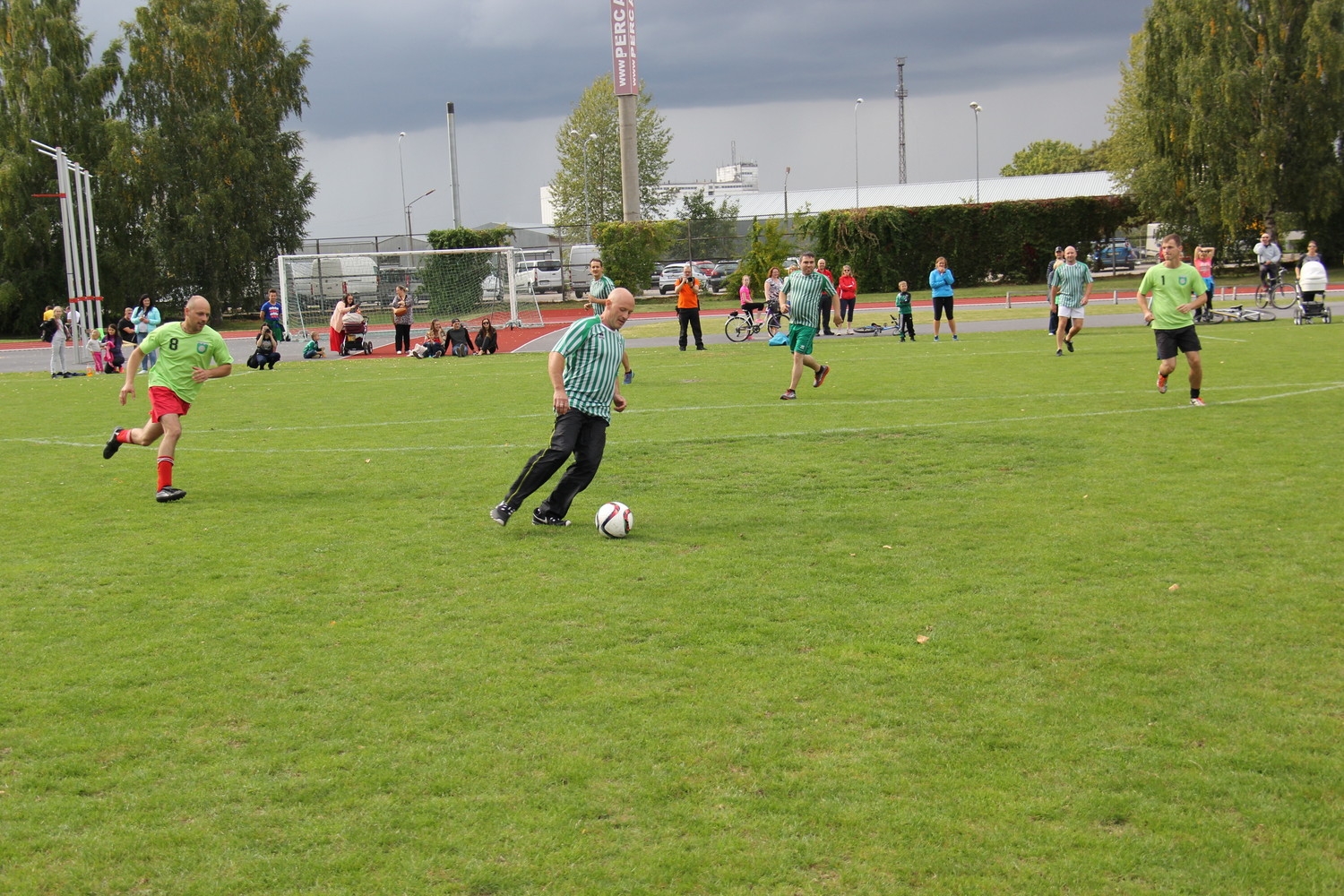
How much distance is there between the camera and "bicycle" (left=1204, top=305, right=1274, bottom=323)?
89.6 feet

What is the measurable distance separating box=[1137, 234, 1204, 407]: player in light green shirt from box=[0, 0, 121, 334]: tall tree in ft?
147

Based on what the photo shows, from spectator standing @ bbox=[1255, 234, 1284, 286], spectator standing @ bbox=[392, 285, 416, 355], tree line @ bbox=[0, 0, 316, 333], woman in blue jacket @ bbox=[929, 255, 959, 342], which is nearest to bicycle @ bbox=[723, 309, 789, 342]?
woman in blue jacket @ bbox=[929, 255, 959, 342]

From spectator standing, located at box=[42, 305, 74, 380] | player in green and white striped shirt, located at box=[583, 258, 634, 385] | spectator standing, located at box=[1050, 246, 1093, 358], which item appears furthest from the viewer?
spectator standing, located at box=[42, 305, 74, 380]

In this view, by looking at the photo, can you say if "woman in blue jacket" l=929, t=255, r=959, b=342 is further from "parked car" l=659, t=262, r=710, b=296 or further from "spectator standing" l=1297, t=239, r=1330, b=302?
"parked car" l=659, t=262, r=710, b=296

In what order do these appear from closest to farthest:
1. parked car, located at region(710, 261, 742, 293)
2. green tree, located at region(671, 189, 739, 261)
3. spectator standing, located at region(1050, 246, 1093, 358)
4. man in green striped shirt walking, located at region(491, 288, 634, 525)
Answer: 1. man in green striped shirt walking, located at region(491, 288, 634, 525)
2. spectator standing, located at region(1050, 246, 1093, 358)
3. parked car, located at region(710, 261, 742, 293)
4. green tree, located at region(671, 189, 739, 261)

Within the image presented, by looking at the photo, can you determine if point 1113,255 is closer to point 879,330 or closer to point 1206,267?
point 1206,267

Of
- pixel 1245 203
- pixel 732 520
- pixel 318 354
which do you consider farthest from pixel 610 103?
pixel 732 520

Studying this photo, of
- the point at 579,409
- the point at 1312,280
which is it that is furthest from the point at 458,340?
the point at 579,409

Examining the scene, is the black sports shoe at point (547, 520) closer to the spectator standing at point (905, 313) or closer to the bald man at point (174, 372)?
the bald man at point (174, 372)

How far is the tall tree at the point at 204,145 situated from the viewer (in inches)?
1965

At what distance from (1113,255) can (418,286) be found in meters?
30.2

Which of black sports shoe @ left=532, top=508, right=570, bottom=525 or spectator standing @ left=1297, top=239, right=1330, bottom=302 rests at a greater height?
spectator standing @ left=1297, top=239, right=1330, bottom=302

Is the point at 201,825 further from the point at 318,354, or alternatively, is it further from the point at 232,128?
the point at 232,128

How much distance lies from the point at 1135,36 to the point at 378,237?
35.7 meters
